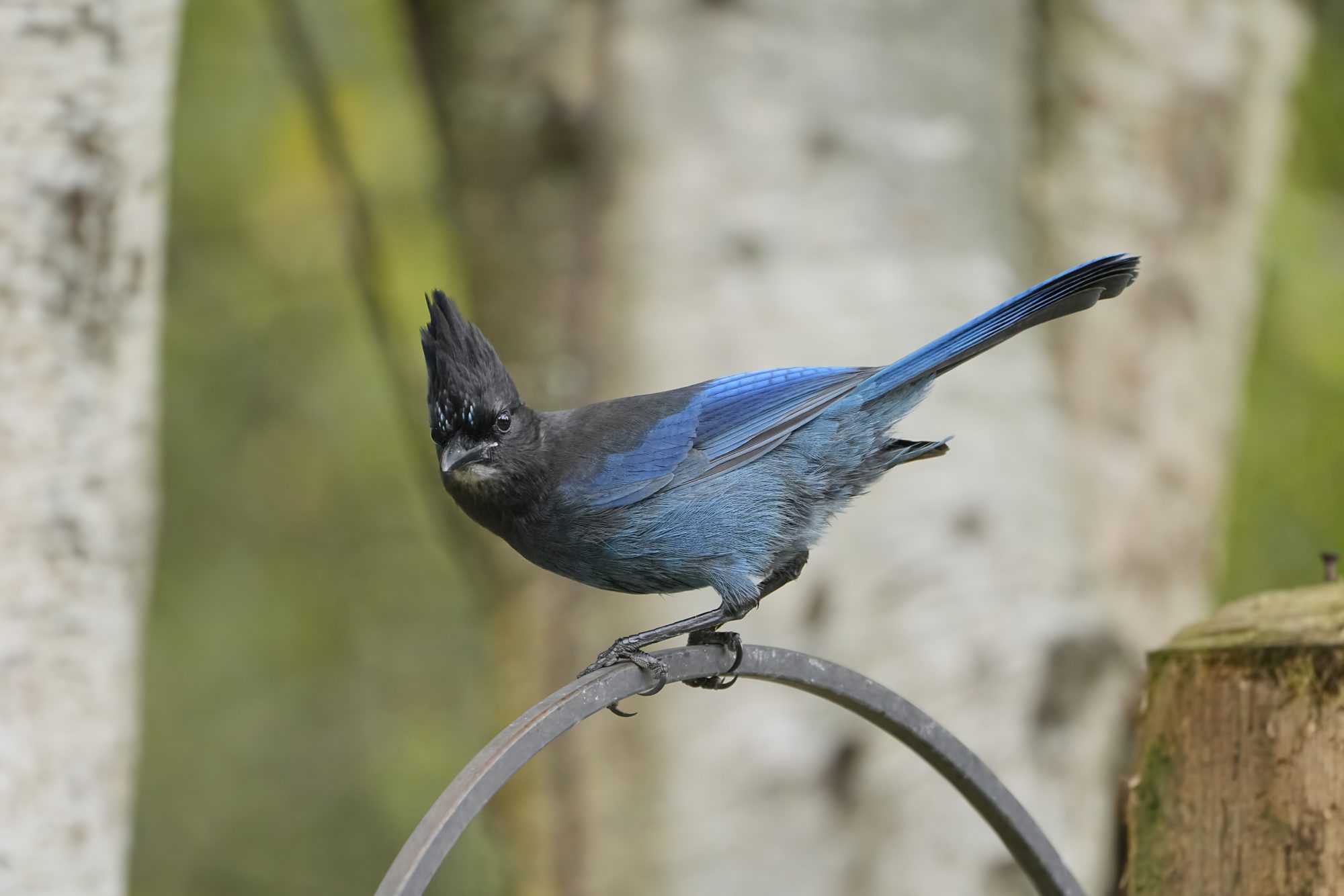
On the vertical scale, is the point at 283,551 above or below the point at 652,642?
above

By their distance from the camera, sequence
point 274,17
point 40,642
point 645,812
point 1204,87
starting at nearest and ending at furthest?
point 40,642, point 645,812, point 1204,87, point 274,17

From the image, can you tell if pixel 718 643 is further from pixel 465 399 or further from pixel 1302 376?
pixel 1302 376

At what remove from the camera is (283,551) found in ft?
27.2

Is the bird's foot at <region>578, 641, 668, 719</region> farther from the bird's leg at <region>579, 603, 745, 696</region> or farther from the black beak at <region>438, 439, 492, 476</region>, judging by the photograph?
the black beak at <region>438, 439, 492, 476</region>

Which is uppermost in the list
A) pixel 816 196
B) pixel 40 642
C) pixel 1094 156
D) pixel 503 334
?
pixel 1094 156

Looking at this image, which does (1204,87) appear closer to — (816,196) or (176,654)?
(816,196)

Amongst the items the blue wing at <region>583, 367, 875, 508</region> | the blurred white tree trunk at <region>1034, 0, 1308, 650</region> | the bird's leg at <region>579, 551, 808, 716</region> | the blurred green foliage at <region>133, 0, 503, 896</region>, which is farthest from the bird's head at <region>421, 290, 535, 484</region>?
the blurred green foliage at <region>133, 0, 503, 896</region>

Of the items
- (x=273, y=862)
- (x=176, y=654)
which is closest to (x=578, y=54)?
(x=176, y=654)

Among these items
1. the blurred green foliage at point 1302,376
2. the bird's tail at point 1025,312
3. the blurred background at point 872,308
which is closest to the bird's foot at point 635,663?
the bird's tail at point 1025,312

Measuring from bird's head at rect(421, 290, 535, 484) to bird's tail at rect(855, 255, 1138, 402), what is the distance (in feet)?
2.13

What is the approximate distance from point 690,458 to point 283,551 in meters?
6.37

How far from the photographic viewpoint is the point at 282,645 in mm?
8062

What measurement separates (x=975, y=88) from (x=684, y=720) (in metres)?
1.90

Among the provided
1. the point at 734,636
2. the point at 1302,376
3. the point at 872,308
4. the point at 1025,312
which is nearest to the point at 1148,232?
the point at 872,308
